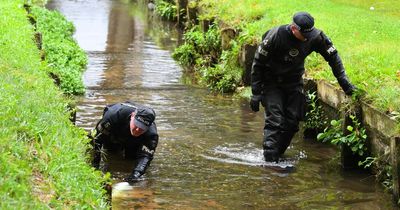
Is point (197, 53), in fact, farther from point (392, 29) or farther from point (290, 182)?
point (290, 182)

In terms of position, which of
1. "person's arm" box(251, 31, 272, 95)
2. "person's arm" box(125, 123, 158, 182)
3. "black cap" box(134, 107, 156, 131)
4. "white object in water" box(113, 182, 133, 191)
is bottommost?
"white object in water" box(113, 182, 133, 191)

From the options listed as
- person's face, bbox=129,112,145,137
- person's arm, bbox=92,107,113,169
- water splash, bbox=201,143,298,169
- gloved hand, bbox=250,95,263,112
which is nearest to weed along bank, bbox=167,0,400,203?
water splash, bbox=201,143,298,169

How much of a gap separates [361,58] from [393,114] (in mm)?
2744

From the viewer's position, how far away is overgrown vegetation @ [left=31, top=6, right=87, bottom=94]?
42.1 feet

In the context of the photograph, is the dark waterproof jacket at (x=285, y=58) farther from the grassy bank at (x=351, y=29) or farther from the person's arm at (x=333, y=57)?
the grassy bank at (x=351, y=29)

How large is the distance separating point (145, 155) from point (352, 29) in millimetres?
6281

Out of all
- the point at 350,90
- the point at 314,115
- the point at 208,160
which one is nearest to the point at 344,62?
the point at 314,115

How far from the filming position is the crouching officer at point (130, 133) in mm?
8133

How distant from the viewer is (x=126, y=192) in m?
7.66

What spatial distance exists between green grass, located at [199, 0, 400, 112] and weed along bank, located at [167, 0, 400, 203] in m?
0.01

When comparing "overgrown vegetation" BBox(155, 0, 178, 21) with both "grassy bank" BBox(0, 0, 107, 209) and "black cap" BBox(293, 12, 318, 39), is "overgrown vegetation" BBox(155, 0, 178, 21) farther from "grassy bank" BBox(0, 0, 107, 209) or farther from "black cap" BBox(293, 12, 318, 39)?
"black cap" BBox(293, 12, 318, 39)

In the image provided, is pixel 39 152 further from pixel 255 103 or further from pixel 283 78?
pixel 283 78

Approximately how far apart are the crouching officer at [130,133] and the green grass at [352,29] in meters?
2.62

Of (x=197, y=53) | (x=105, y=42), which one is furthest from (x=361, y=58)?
(x=105, y=42)
